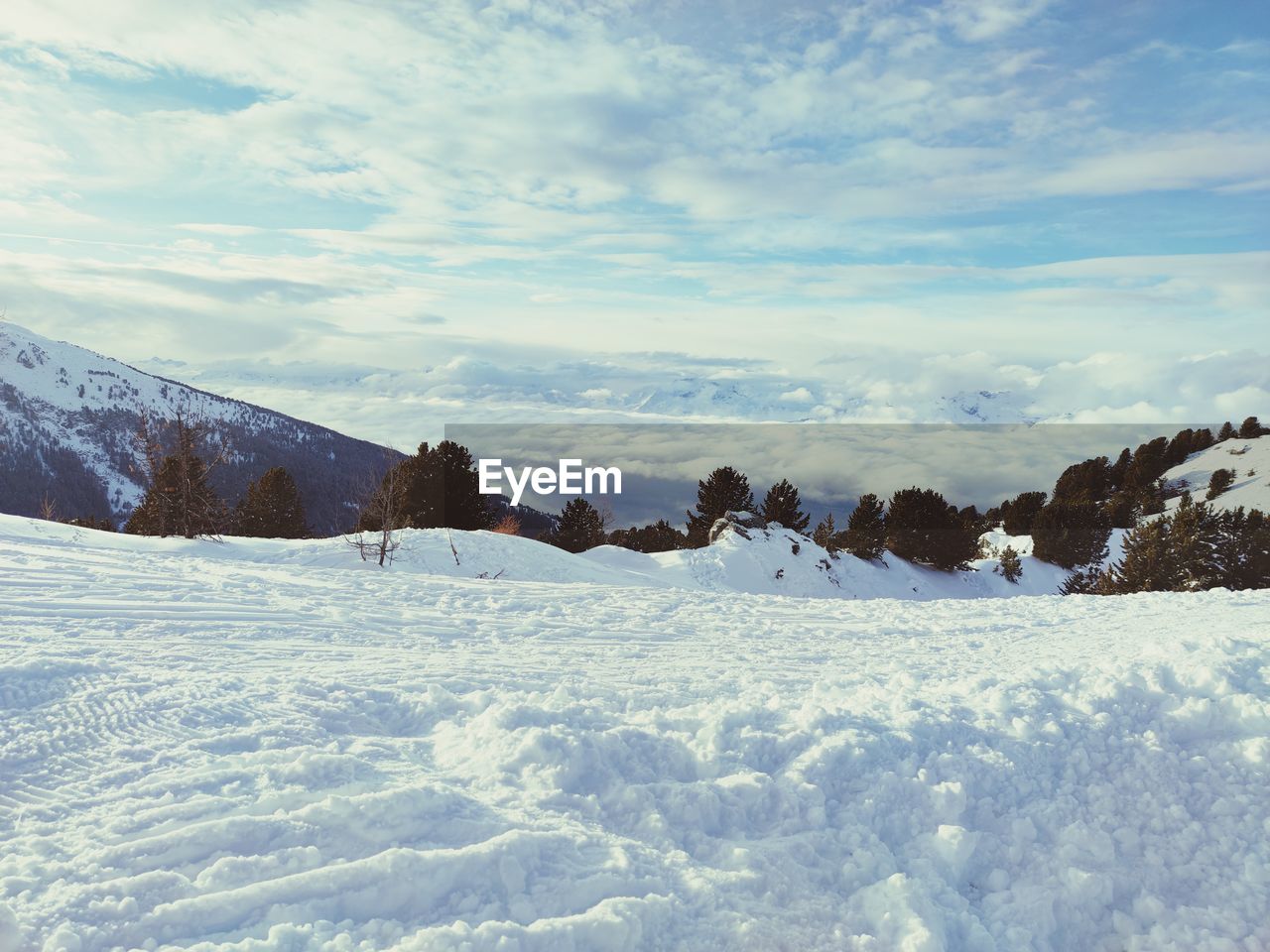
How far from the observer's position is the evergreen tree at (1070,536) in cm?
3888

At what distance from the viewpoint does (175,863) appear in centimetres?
424

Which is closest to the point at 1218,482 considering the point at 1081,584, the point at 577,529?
the point at 1081,584

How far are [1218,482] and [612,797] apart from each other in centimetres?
6629

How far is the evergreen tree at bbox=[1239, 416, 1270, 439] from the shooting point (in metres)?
71.2

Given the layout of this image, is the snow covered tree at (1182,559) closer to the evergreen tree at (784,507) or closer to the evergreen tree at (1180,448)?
the evergreen tree at (784,507)

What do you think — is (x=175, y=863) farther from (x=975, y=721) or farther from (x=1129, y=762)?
(x=1129, y=762)

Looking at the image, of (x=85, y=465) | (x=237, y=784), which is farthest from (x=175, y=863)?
(x=85, y=465)

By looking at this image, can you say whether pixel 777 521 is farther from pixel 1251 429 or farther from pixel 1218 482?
pixel 1251 429

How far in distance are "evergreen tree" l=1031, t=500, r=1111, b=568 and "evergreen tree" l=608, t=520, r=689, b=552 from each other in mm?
18444

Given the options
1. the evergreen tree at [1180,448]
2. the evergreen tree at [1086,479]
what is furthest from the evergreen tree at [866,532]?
the evergreen tree at [1180,448]

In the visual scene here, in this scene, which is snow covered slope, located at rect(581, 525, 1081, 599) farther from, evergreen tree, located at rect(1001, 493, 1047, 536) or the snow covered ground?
the snow covered ground

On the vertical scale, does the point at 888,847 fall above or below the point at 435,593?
below

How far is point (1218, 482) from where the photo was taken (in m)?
56.6

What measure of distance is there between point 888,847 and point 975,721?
1.74 metres
